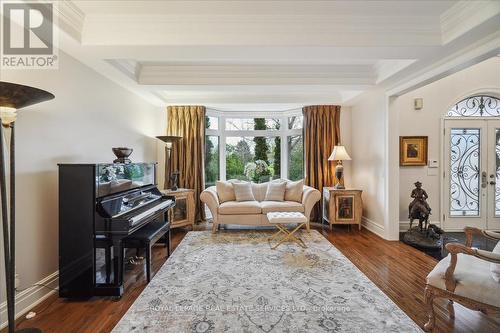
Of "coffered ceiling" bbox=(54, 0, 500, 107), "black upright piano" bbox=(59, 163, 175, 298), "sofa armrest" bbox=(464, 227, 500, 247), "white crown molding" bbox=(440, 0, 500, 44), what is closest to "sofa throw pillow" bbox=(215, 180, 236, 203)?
"black upright piano" bbox=(59, 163, 175, 298)

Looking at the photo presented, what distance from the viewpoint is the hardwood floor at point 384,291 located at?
1895 mm

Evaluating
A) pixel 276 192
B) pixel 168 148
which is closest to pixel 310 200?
pixel 276 192

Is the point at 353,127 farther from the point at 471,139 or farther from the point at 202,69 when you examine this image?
the point at 202,69

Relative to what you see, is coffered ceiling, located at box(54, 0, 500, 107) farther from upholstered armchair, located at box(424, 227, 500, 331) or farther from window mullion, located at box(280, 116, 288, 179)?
window mullion, located at box(280, 116, 288, 179)

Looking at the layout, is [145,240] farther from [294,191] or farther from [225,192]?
[294,191]

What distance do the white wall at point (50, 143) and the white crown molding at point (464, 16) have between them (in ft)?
13.2

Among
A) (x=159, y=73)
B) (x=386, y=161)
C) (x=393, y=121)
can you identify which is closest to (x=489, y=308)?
(x=386, y=161)

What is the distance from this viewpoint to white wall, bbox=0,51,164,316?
2.14 metres

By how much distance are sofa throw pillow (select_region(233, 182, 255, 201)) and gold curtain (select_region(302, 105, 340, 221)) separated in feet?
4.46

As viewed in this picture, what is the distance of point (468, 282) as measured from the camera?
171 centimetres

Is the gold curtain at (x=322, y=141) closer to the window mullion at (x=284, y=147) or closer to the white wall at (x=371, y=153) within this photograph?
the white wall at (x=371, y=153)

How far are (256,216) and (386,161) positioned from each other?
240cm

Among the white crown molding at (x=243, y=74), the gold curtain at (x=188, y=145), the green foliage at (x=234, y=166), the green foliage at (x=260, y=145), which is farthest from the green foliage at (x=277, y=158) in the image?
the white crown molding at (x=243, y=74)

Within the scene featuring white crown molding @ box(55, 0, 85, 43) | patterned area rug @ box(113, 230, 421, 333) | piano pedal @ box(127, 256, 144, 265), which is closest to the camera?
patterned area rug @ box(113, 230, 421, 333)
